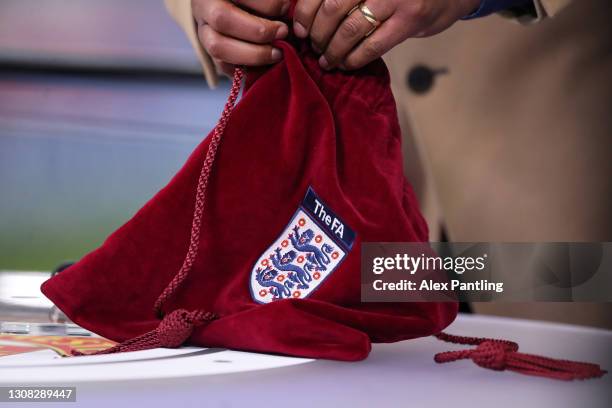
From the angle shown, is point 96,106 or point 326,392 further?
point 96,106

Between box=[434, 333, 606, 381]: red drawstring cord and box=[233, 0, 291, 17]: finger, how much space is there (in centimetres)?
25

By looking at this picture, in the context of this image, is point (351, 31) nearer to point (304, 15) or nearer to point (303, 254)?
point (304, 15)

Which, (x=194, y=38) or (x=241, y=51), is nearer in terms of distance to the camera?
(x=241, y=51)

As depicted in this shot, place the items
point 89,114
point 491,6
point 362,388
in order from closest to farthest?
point 362,388, point 491,6, point 89,114

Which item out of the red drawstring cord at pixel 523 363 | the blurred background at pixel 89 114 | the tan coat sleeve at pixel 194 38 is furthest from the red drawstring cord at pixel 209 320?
the blurred background at pixel 89 114

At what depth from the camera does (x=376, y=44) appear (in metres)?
0.47

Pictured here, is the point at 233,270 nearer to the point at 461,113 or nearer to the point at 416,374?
the point at 416,374

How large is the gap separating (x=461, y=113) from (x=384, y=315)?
0.38 meters

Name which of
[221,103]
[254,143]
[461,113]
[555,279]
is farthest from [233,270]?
[221,103]

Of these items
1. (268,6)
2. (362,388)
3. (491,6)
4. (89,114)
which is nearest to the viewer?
(362,388)

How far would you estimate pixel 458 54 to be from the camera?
0.77 meters

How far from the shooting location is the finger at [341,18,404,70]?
0.47 metres

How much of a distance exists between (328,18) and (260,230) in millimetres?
146

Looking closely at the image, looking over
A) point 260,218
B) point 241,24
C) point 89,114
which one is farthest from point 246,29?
point 89,114
